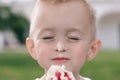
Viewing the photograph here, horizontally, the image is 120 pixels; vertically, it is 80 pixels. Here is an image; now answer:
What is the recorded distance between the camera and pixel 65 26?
2281 millimetres

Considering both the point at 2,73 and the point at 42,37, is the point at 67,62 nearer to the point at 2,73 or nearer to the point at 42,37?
the point at 42,37

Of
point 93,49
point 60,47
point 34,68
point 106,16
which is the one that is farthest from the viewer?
point 106,16

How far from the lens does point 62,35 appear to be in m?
2.28

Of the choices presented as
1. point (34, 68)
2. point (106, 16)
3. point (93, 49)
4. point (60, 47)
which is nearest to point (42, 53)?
point (60, 47)

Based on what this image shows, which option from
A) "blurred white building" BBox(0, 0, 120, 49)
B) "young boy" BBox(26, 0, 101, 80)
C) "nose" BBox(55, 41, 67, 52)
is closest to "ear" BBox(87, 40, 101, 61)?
"young boy" BBox(26, 0, 101, 80)

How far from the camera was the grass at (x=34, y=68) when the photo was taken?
10.5 meters

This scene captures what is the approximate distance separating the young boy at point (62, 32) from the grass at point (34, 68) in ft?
23.6

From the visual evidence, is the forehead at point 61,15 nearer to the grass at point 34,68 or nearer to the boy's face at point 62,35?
the boy's face at point 62,35

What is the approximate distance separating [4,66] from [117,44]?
2080cm

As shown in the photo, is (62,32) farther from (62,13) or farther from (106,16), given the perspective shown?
(106,16)

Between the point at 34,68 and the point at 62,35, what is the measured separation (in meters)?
9.29

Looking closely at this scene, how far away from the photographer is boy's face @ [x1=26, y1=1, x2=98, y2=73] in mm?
2281

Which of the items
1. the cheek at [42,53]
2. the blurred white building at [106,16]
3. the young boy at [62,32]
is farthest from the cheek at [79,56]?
the blurred white building at [106,16]

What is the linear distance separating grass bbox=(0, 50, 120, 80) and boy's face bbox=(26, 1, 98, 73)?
721 centimetres
